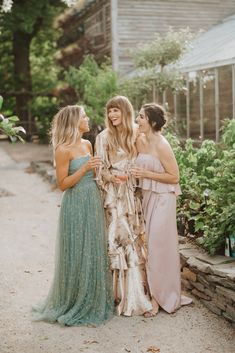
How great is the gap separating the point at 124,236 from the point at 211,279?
0.94 metres

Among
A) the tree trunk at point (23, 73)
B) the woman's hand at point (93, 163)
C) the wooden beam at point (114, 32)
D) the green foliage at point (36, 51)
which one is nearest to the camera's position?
the woman's hand at point (93, 163)

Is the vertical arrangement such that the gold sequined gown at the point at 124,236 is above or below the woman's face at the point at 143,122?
below

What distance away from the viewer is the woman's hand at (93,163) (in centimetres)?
462

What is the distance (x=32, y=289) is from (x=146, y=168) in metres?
2.05

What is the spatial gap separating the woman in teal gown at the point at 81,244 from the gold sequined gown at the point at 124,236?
0.09m

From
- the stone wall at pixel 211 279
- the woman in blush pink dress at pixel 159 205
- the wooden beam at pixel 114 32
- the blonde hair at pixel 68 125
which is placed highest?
the wooden beam at pixel 114 32

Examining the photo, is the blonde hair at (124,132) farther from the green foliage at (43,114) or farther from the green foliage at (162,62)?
the green foliage at (43,114)

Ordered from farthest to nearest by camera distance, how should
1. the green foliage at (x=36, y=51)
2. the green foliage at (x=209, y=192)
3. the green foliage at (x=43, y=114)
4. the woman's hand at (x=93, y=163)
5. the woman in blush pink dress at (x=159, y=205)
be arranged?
the green foliage at (x=43, y=114), the green foliage at (x=36, y=51), the green foliage at (x=209, y=192), the woman in blush pink dress at (x=159, y=205), the woman's hand at (x=93, y=163)

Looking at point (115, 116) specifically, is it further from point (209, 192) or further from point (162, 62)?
point (162, 62)

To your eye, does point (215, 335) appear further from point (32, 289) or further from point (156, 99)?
point (156, 99)

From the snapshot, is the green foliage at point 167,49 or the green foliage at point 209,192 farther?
the green foliage at point 167,49

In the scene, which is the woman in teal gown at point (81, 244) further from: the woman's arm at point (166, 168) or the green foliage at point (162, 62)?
the green foliage at point (162, 62)

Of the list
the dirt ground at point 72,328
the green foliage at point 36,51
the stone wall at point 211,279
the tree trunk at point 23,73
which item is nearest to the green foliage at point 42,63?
the green foliage at point 36,51

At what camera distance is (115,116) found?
15.2 feet
